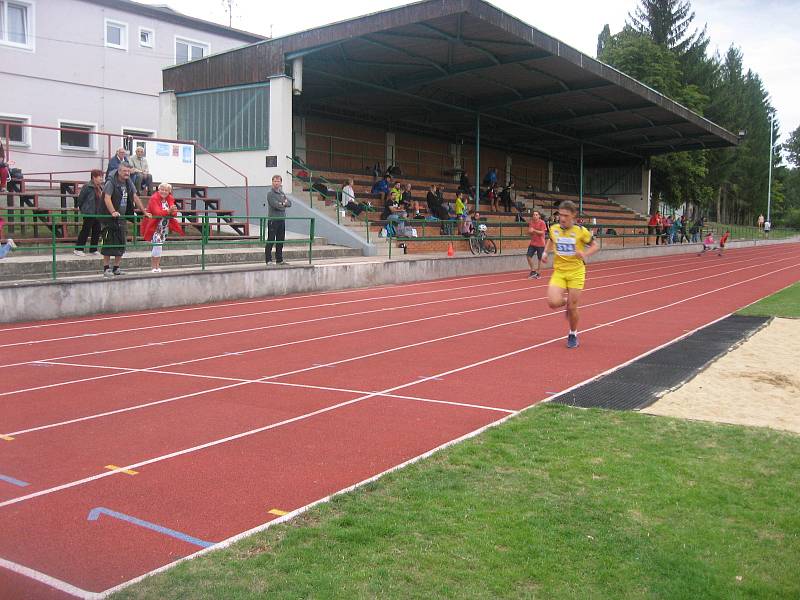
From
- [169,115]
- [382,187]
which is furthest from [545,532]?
[169,115]

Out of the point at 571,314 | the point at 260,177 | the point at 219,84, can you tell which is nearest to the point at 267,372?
the point at 571,314

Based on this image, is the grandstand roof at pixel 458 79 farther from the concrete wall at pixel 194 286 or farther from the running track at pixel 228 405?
the running track at pixel 228 405

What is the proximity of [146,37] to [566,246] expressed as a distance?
25.4m

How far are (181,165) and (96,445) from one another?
56.2 feet

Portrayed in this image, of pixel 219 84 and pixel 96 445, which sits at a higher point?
pixel 219 84

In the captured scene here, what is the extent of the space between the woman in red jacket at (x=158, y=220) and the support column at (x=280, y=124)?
8888 mm

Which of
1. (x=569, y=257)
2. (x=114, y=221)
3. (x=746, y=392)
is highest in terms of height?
(x=114, y=221)

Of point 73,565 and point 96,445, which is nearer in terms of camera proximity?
point 73,565

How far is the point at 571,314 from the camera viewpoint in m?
10.7

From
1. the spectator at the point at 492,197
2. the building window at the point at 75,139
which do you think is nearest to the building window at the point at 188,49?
the building window at the point at 75,139

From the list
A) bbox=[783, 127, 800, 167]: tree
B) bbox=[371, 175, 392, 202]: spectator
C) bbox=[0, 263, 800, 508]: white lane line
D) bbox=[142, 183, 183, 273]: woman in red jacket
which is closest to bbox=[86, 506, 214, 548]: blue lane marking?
bbox=[0, 263, 800, 508]: white lane line

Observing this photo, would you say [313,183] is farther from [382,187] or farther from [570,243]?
[570,243]

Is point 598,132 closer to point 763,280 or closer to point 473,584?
point 763,280

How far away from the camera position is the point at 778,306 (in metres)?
15.5
